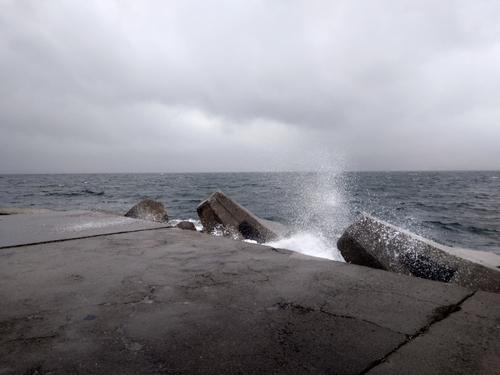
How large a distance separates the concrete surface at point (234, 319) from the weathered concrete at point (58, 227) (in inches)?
31.3

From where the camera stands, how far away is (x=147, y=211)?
22.1 ft

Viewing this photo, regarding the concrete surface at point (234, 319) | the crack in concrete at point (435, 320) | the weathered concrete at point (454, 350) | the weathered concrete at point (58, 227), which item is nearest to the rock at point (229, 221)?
the weathered concrete at point (58, 227)

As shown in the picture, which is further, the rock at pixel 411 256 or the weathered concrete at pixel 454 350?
the rock at pixel 411 256

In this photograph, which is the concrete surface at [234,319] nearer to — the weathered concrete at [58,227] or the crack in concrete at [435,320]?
the crack in concrete at [435,320]

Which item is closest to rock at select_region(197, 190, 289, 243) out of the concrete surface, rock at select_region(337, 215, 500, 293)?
rock at select_region(337, 215, 500, 293)

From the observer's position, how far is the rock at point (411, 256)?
7.28 feet

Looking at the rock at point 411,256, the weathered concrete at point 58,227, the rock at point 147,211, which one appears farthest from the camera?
the rock at point 147,211

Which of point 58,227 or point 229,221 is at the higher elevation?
point 58,227

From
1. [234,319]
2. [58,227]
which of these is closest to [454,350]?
[234,319]

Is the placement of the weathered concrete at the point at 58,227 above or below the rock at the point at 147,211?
above

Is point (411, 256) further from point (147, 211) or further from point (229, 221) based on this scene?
point (147, 211)

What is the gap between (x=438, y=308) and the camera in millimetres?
1544

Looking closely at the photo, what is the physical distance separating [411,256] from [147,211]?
5.63 metres

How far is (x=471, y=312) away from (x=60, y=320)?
2021mm
